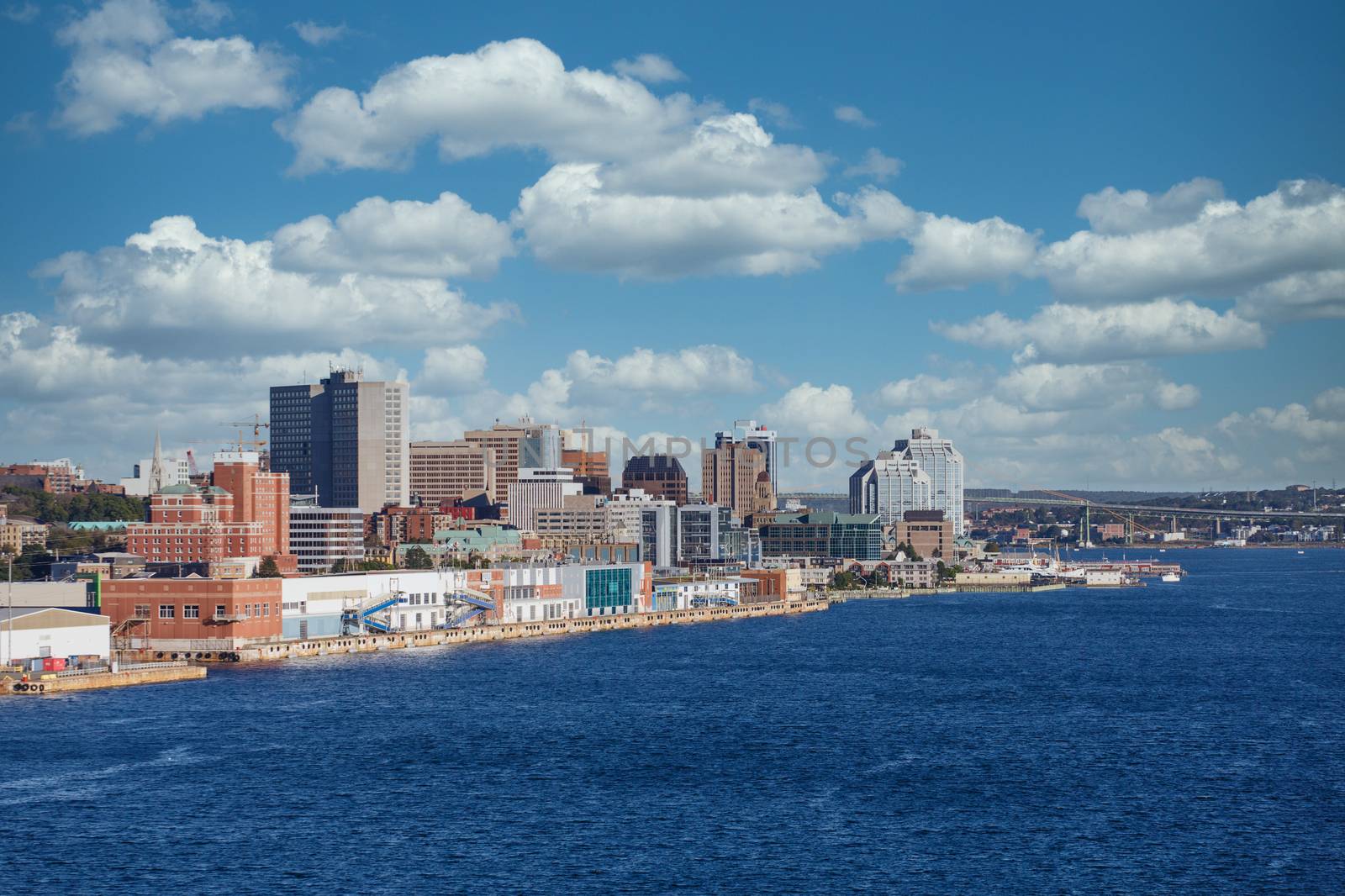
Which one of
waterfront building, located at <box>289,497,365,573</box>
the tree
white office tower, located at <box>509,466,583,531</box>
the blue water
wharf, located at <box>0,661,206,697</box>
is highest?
white office tower, located at <box>509,466,583,531</box>

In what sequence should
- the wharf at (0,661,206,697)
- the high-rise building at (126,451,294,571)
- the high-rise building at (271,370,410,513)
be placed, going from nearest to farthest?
the wharf at (0,661,206,697) → the high-rise building at (126,451,294,571) → the high-rise building at (271,370,410,513)

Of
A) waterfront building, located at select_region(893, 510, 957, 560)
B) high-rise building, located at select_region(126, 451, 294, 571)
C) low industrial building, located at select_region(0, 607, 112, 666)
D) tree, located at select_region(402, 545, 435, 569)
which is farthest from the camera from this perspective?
waterfront building, located at select_region(893, 510, 957, 560)

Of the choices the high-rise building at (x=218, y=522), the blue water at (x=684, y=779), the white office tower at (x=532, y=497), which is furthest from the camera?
the white office tower at (x=532, y=497)

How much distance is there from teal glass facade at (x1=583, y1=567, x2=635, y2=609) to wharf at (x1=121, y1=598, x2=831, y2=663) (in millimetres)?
1082

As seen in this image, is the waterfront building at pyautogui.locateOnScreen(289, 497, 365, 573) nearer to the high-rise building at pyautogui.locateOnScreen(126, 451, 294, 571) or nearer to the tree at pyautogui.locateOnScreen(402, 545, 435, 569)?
the tree at pyautogui.locateOnScreen(402, 545, 435, 569)

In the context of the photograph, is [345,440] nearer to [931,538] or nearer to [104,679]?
[931,538]

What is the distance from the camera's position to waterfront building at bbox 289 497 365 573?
128 m

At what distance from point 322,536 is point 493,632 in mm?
46534

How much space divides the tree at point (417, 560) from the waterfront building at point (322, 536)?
15.5ft

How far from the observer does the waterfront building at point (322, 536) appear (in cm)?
12825

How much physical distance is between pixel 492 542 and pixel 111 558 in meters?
51.9

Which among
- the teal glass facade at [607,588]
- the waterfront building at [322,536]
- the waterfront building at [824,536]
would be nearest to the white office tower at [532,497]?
the waterfront building at [824,536]

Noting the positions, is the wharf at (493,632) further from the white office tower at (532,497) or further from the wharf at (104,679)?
the white office tower at (532,497)

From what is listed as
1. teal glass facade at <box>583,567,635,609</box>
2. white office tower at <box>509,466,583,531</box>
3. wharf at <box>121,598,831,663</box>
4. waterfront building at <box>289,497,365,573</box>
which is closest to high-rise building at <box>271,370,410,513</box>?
white office tower at <box>509,466,583,531</box>
